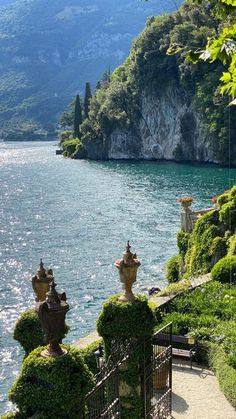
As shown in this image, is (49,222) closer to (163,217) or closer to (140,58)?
(163,217)

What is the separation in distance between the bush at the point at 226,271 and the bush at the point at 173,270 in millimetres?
8071

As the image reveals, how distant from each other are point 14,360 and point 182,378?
870 centimetres

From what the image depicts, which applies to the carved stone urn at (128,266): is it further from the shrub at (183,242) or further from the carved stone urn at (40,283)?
the shrub at (183,242)

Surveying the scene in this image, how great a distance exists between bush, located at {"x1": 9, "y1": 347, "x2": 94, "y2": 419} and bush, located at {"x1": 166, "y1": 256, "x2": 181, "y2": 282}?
24.3 meters

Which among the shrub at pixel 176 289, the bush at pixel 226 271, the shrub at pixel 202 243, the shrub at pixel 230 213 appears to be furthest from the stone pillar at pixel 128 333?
the shrub at pixel 230 213

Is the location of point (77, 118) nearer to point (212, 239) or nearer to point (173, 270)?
point (173, 270)

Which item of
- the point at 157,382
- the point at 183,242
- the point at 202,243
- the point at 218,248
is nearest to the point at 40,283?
the point at 157,382

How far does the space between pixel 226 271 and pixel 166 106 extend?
95.2 metres

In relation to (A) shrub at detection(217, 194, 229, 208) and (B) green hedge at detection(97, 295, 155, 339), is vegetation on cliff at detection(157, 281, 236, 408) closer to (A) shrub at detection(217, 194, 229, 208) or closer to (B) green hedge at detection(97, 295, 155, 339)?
(B) green hedge at detection(97, 295, 155, 339)

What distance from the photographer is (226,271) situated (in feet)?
74.4

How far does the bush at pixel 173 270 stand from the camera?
31.3 metres

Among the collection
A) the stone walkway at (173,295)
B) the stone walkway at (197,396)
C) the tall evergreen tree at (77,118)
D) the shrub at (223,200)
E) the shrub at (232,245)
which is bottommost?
the stone walkway at (197,396)

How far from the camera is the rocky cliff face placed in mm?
107706

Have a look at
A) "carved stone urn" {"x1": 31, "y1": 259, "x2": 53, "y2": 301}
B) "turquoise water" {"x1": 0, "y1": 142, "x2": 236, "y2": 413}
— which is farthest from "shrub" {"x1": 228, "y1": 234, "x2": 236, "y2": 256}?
→ "carved stone urn" {"x1": 31, "y1": 259, "x2": 53, "y2": 301}
